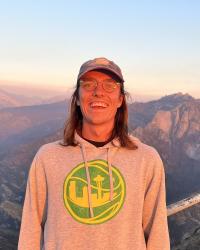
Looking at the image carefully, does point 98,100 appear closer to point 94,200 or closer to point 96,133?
point 96,133

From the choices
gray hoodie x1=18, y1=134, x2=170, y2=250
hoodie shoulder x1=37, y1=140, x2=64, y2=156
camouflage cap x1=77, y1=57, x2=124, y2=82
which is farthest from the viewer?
hoodie shoulder x1=37, y1=140, x2=64, y2=156

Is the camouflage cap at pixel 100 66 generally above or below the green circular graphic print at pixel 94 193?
above

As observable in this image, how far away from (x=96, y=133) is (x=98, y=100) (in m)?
0.36

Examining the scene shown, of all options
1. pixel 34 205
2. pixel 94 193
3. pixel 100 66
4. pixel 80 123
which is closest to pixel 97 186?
pixel 94 193

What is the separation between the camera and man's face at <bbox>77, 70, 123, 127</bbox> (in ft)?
13.0

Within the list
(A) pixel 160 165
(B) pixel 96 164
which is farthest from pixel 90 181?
(A) pixel 160 165

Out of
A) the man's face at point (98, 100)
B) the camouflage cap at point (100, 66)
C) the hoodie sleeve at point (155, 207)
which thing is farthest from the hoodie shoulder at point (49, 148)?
the hoodie sleeve at point (155, 207)

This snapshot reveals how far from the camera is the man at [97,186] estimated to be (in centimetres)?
374

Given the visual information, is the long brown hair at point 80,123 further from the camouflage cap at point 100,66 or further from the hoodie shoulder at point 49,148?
the camouflage cap at point 100,66

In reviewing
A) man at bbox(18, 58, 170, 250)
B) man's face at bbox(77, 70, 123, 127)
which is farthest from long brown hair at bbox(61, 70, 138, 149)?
man's face at bbox(77, 70, 123, 127)

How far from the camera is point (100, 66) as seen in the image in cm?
390

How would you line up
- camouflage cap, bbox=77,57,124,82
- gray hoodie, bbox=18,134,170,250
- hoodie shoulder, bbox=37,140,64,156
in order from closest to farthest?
gray hoodie, bbox=18,134,170,250 < camouflage cap, bbox=77,57,124,82 < hoodie shoulder, bbox=37,140,64,156

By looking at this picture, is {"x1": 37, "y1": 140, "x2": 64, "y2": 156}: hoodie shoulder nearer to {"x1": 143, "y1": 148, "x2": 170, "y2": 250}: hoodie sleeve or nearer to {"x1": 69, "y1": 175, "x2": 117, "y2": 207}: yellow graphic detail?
{"x1": 69, "y1": 175, "x2": 117, "y2": 207}: yellow graphic detail

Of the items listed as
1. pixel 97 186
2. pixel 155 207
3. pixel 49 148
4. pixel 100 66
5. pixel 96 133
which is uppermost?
pixel 100 66
